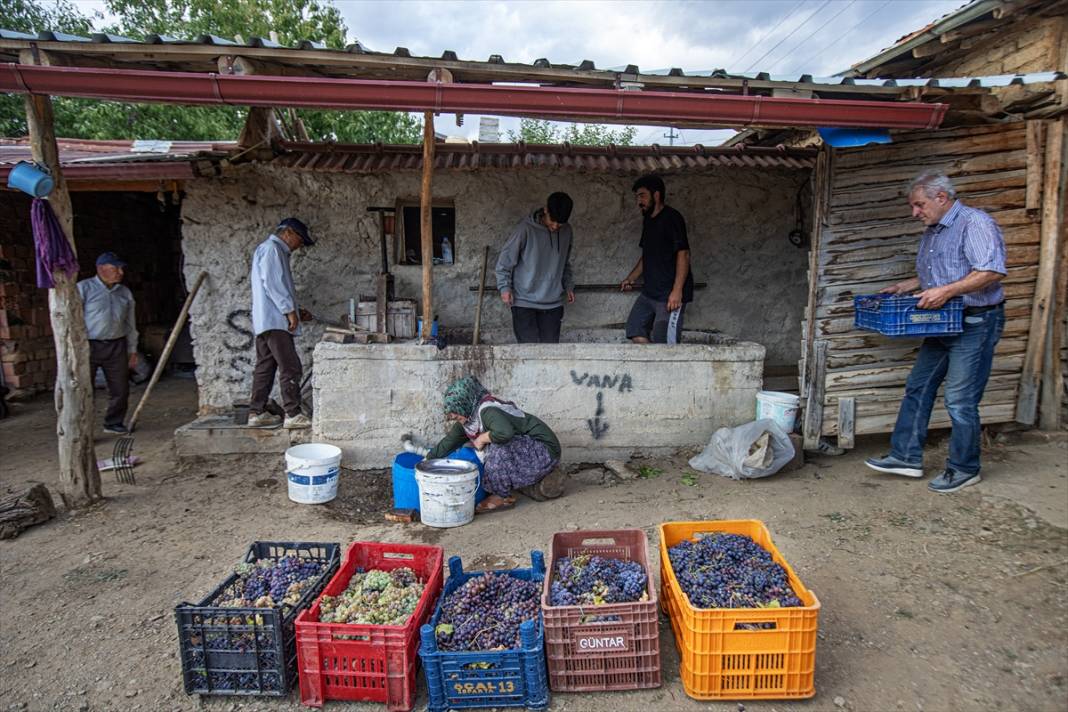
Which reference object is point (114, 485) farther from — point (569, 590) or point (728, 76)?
point (728, 76)

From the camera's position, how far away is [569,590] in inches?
111

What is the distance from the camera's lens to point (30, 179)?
4.11 metres

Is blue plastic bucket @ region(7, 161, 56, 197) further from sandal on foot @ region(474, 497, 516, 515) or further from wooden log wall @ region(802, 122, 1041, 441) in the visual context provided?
wooden log wall @ region(802, 122, 1041, 441)

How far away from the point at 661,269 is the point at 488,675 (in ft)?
14.1

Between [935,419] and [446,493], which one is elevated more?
[935,419]


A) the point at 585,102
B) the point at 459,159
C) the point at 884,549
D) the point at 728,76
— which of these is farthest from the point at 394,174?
the point at 884,549

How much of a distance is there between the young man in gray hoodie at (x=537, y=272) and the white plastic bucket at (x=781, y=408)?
1977 mm

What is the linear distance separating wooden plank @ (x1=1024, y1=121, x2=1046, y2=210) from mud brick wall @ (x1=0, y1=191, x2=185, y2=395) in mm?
8420

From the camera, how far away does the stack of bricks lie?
25.2ft

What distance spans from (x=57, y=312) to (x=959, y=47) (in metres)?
7.50

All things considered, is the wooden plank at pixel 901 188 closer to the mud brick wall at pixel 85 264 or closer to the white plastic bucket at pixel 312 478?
the white plastic bucket at pixel 312 478

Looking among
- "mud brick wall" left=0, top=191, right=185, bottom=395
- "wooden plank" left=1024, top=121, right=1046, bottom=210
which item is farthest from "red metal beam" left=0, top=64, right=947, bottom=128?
"mud brick wall" left=0, top=191, right=185, bottom=395

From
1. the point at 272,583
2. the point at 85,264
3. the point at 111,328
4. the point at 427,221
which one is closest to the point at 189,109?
the point at 85,264

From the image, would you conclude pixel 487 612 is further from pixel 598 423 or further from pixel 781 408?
pixel 781 408
